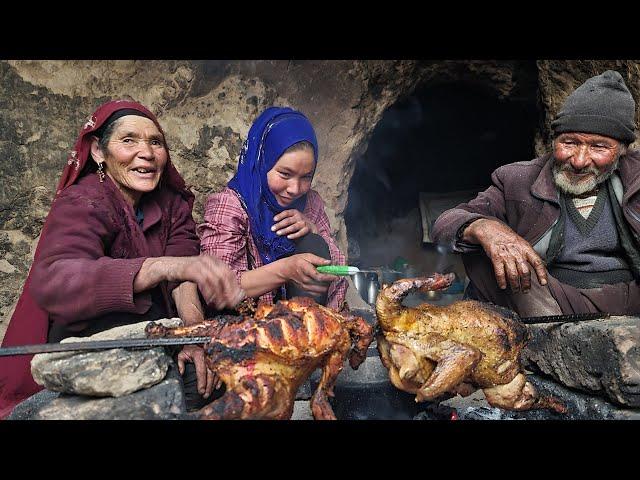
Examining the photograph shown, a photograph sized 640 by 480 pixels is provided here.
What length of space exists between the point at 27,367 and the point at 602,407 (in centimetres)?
330

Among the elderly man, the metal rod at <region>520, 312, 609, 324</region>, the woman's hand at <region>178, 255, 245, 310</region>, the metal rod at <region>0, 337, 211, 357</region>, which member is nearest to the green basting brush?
the woman's hand at <region>178, 255, 245, 310</region>

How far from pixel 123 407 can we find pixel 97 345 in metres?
0.28

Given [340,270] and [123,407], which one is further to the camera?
[340,270]

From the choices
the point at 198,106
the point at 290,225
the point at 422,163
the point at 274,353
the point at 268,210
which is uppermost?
the point at 198,106

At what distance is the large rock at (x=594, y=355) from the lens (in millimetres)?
2520

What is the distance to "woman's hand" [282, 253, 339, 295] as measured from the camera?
2971mm

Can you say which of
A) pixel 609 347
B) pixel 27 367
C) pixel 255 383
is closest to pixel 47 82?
pixel 27 367

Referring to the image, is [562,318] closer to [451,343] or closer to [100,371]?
[451,343]

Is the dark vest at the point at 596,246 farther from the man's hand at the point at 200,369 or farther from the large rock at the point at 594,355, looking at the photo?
the man's hand at the point at 200,369

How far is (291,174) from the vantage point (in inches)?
141

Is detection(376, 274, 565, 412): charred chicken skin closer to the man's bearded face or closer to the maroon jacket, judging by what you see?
the maroon jacket

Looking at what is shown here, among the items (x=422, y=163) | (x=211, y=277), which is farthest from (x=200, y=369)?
(x=422, y=163)

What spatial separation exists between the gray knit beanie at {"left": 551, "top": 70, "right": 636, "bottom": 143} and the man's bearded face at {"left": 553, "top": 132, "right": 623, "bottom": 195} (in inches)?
2.4

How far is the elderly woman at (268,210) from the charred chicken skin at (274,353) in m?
0.97
